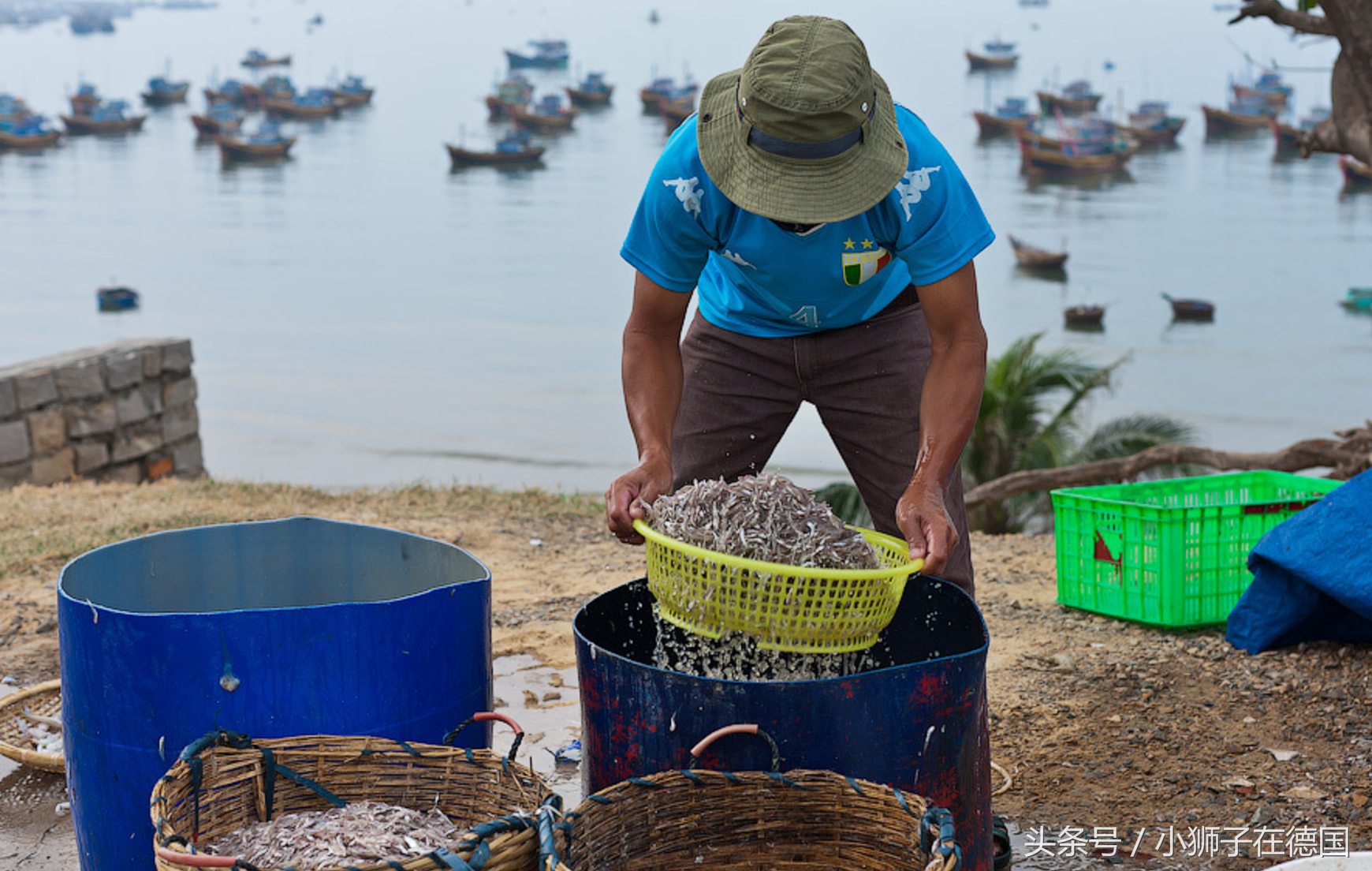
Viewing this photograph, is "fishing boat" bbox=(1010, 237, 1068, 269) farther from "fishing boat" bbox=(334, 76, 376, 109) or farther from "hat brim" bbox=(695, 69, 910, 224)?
"fishing boat" bbox=(334, 76, 376, 109)

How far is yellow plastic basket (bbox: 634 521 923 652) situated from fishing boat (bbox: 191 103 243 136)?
80185 millimetres

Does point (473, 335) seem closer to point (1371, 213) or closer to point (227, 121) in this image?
point (1371, 213)

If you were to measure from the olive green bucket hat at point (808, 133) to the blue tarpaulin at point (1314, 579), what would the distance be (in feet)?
6.85

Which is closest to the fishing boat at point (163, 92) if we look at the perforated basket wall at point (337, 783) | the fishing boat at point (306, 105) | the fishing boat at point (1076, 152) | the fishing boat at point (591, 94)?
the fishing boat at point (306, 105)

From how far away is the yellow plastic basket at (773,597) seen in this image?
7.45 ft

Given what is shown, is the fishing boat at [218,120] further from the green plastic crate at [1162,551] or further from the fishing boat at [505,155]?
the green plastic crate at [1162,551]

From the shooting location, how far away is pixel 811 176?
8.39ft

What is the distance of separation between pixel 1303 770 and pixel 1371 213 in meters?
56.1

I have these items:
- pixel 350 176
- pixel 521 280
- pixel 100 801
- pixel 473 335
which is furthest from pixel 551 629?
pixel 350 176

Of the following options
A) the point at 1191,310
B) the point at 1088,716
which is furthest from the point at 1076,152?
the point at 1088,716

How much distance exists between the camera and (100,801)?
257cm

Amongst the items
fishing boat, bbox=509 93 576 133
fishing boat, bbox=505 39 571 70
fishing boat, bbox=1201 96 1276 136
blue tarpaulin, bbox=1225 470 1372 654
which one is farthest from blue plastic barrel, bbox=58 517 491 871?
fishing boat, bbox=505 39 571 70

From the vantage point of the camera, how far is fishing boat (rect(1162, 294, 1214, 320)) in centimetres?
3369

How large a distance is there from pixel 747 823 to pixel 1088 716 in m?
1.97
